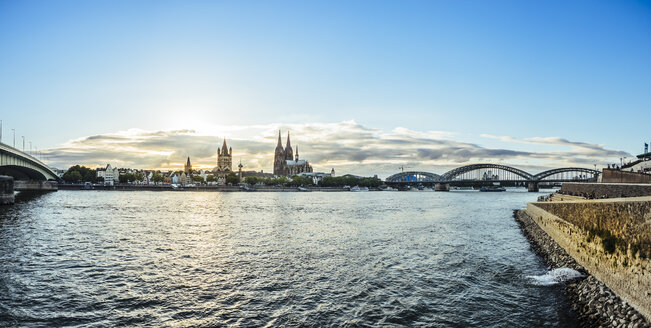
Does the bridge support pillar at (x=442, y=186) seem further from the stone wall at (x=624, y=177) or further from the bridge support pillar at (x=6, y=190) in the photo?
the bridge support pillar at (x=6, y=190)

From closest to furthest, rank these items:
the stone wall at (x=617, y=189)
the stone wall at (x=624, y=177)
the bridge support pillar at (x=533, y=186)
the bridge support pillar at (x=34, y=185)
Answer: the stone wall at (x=617, y=189) → the stone wall at (x=624, y=177) → the bridge support pillar at (x=34, y=185) → the bridge support pillar at (x=533, y=186)

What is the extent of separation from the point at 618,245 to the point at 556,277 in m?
4.73

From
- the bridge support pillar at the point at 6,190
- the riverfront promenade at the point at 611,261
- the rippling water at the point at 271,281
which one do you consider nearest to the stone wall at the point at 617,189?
the rippling water at the point at 271,281

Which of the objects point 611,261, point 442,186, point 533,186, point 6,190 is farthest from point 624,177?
point 442,186

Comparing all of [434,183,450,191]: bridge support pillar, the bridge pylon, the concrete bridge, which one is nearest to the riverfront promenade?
the concrete bridge

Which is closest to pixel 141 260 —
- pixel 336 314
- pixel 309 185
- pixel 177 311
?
pixel 177 311

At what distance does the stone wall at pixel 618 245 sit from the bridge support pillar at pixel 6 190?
68657 millimetres

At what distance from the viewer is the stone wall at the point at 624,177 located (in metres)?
43.1

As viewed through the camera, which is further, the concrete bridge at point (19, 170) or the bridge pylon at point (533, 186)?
the bridge pylon at point (533, 186)

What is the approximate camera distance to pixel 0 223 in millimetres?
34531

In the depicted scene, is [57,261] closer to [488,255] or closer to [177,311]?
[177,311]

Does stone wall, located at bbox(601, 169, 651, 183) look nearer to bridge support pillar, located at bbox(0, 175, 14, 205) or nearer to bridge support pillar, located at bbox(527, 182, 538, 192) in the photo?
bridge support pillar, located at bbox(0, 175, 14, 205)

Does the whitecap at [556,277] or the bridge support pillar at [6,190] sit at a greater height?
the bridge support pillar at [6,190]

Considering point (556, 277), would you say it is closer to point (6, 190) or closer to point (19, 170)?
point (6, 190)
